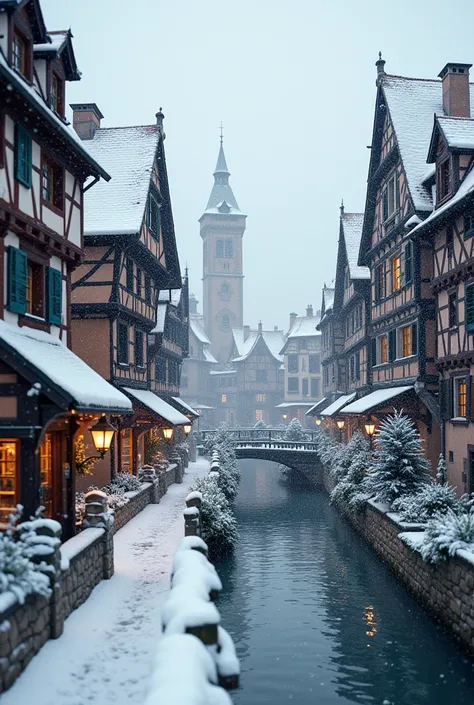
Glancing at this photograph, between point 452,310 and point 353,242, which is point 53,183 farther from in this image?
point 353,242

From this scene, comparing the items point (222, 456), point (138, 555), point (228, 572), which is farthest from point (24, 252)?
point (222, 456)

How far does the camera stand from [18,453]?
1212 centimetres

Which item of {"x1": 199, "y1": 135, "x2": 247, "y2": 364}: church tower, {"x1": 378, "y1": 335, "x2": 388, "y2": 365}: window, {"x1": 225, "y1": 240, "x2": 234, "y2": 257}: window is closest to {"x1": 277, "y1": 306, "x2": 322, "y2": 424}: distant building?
{"x1": 199, "y1": 135, "x2": 247, "y2": 364}: church tower

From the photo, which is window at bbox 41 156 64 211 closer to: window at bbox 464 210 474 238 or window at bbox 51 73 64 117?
window at bbox 51 73 64 117

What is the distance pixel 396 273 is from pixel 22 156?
713 inches

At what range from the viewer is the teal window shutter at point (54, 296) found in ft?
51.5

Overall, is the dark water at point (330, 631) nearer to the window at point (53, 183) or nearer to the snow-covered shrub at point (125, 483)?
the snow-covered shrub at point (125, 483)

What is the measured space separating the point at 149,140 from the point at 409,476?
678 inches

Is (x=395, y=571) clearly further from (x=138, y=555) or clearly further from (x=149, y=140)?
(x=149, y=140)

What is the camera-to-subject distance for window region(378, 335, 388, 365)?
30359 mm

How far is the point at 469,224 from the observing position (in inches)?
813

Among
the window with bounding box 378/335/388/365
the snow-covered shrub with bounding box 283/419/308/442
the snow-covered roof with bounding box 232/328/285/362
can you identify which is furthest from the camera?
the snow-covered roof with bounding box 232/328/285/362

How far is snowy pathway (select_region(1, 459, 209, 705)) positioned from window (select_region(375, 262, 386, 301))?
1802 centimetres

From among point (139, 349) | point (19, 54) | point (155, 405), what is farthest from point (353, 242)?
point (19, 54)
